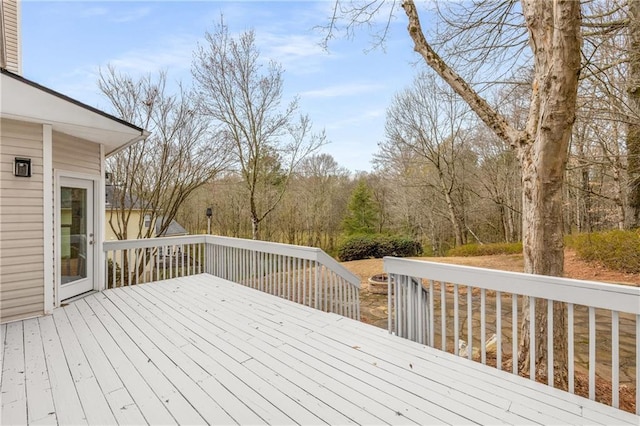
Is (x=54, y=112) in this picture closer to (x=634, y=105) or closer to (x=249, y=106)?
(x=249, y=106)

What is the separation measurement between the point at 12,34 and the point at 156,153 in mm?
3916

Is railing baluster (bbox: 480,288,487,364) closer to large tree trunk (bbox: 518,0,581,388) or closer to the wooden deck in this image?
the wooden deck

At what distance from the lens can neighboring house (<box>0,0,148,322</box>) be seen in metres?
3.65

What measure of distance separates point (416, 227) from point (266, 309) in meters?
14.8

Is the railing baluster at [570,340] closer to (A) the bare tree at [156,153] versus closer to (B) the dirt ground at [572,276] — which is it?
(B) the dirt ground at [572,276]

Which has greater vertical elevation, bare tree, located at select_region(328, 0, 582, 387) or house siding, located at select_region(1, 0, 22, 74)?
house siding, located at select_region(1, 0, 22, 74)

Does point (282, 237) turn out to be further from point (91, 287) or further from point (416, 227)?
point (91, 287)

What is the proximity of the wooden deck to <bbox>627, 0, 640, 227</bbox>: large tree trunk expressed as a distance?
5.88 metres

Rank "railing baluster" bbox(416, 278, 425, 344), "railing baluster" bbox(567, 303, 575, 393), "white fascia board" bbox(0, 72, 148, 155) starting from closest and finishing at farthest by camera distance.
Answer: "railing baluster" bbox(567, 303, 575, 393), "railing baluster" bbox(416, 278, 425, 344), "white fascia board" bbox(0, 72, 148, 155)

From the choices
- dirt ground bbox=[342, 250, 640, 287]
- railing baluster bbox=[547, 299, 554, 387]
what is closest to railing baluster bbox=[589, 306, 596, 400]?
railing baluster bbox=[547, 299, 554, 387]

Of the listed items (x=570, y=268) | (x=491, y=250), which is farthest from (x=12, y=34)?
(x=491, y=250)

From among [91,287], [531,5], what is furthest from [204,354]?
[531,5]

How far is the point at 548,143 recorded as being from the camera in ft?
9.48

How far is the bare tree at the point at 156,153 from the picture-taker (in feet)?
30.4
